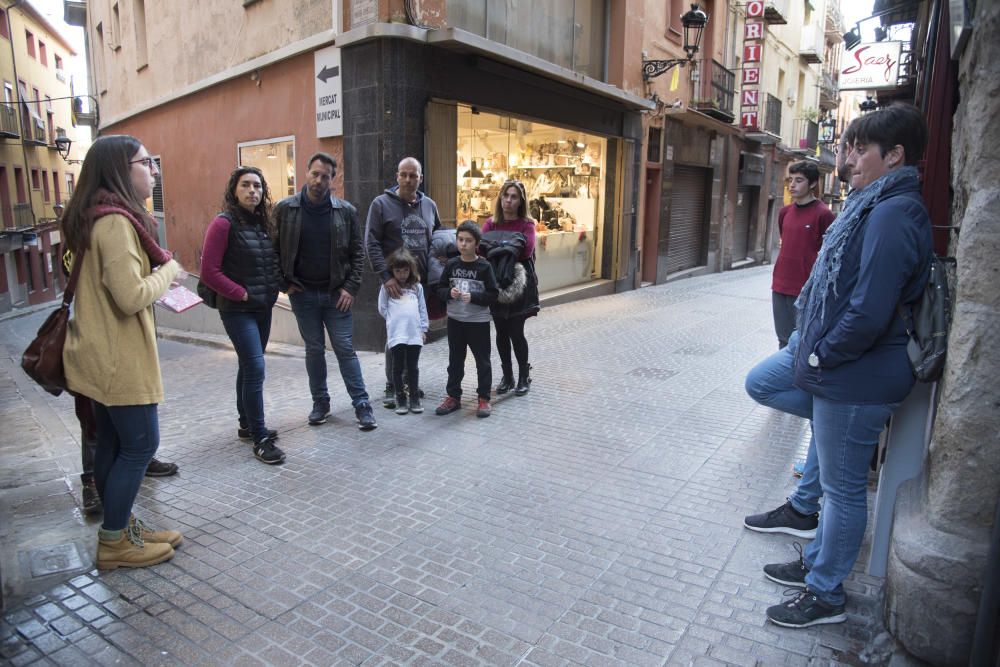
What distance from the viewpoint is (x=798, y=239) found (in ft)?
17.3

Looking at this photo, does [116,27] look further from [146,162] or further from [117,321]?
[117,321]

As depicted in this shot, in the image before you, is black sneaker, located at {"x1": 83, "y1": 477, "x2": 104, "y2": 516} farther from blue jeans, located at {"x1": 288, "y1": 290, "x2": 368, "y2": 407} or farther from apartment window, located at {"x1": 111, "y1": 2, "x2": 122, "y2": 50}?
apartment window, located at {"x1": 111, "y1": 2, "x2": 122, "y2": 50}

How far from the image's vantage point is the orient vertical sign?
724 inches

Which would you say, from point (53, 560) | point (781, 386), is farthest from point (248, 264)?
point (781, 386)

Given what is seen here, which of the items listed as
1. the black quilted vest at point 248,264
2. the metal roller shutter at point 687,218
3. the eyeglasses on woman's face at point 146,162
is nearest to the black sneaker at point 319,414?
the black quilted vest at point 248,264

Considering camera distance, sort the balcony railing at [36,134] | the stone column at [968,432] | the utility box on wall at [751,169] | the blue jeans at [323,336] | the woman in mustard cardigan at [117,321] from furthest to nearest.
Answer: the balcony railing at [36,134] → the utility box on wall at [751,169] → the blue jeans at [323,336] → the woman in mustard cardigan at [117,321] → the stone column at [968,432]

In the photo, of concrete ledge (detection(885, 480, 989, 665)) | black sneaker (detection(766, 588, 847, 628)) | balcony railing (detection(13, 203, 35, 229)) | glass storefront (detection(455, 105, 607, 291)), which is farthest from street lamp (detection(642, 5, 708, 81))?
balcony railing (detection(13, 203, 35, 229))

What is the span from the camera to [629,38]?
41.9 ft

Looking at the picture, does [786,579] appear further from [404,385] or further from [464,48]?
[464,48]

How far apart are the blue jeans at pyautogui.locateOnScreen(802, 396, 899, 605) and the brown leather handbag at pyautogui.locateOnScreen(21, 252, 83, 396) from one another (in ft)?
10.4

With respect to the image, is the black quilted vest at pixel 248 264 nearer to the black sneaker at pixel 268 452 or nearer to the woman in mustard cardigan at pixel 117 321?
the black sneaker at pixel 268 452

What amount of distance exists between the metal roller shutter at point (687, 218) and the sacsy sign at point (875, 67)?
7.54 meters

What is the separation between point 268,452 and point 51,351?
5.71 ft

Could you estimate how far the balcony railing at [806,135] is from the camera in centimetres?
2700
